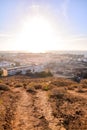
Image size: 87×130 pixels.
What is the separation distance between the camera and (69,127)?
11430 mm

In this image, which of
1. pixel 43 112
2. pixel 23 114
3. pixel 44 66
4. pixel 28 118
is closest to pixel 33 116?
pixel 28 118

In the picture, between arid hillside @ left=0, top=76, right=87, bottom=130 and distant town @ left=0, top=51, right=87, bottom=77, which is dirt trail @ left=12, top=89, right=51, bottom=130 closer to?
arid hillside @ left=0, top=76, right=87, bottom=130

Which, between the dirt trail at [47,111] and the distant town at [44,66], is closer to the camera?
the dirt trail at [47,111]

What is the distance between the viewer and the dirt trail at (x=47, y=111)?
11.8 metres

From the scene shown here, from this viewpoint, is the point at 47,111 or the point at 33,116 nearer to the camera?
the point at 33,116

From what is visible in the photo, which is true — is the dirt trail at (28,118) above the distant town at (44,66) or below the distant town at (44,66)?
above

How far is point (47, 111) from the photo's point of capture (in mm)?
14562

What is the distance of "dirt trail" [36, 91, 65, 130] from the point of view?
11838mm

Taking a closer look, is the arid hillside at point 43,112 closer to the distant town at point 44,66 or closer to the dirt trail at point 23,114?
the dirt trail at point 23,114

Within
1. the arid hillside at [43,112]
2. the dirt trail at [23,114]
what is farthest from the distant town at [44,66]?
the dirt trail at [23,114]

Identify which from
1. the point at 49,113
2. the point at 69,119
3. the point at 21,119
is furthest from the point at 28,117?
the point at 69,119

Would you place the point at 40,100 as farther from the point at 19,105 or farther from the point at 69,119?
the point at 69,119

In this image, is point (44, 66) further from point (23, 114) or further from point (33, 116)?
point (33, 116)

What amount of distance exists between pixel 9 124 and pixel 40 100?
6.13 metres
